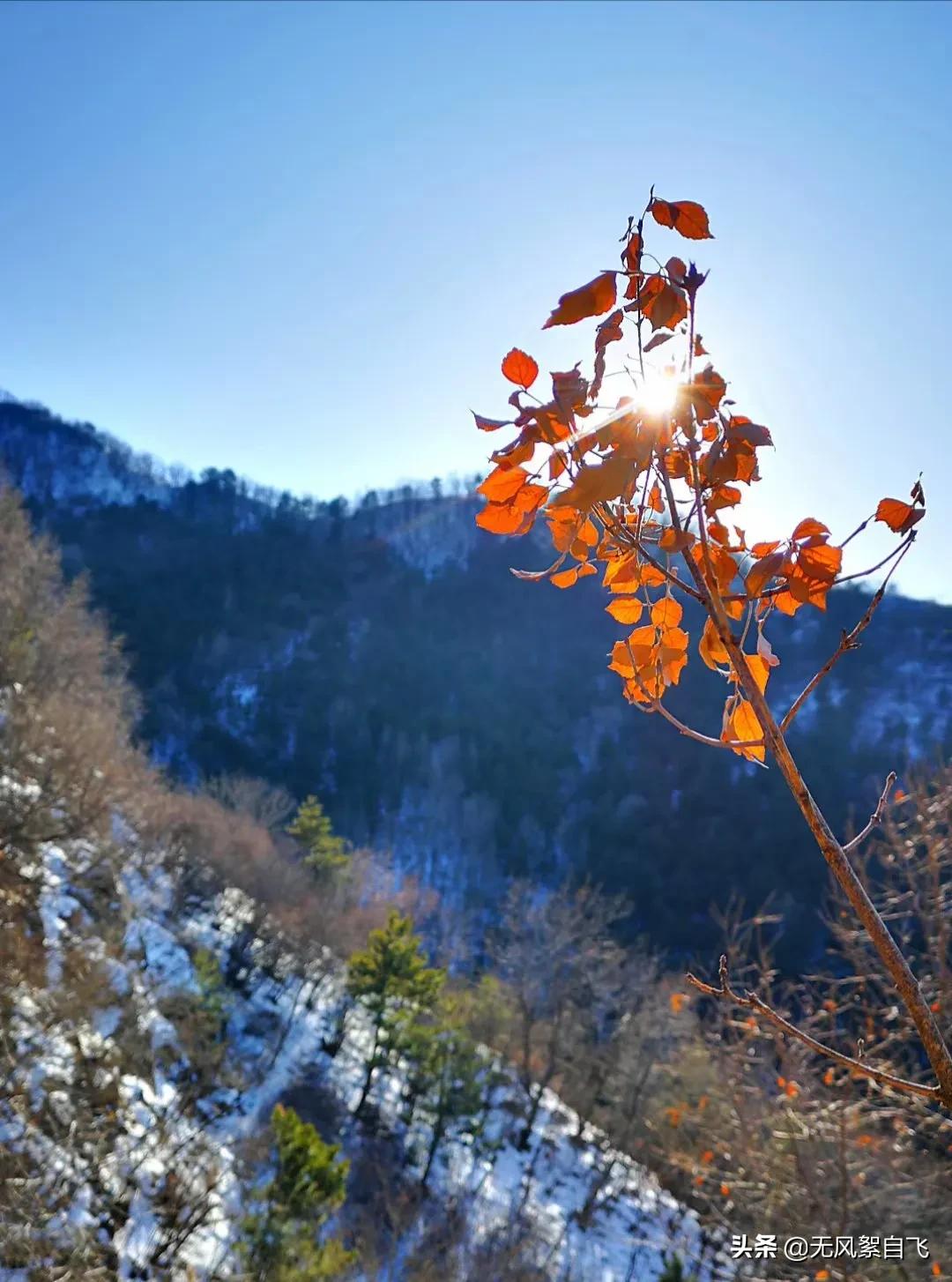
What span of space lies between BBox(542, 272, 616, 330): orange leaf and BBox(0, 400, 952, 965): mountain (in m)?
35.3

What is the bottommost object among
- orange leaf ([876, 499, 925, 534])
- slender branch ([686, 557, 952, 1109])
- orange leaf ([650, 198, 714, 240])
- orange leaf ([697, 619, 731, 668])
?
slender branch ([686, 557, 952, 1109])

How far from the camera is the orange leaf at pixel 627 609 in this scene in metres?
0.76

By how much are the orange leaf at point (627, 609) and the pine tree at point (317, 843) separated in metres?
17.2

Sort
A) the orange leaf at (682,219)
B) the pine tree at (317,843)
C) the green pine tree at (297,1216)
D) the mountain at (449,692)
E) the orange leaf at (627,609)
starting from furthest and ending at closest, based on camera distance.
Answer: the mountain at (449,692) < the pine tree at (317,843) < the green pine tree at (297,1216) < the orange leaf at (627,609) < the orange leaf at (682,219)

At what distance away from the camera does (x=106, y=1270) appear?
205 inches

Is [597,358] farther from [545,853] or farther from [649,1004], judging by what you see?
[545,853]

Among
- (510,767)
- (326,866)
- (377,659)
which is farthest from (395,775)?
(326,866)

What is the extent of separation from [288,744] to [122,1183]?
142 feet

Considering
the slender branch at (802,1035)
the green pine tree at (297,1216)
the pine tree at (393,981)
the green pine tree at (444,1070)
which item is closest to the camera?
the slender branch at (802,1035)

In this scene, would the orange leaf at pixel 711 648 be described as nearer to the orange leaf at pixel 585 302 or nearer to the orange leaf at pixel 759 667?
the orange leaf at pixel 759 667

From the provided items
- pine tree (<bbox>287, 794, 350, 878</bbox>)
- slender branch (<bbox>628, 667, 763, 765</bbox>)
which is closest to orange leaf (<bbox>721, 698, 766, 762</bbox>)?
slender branch (<bbox>628, 667, 763, 765</bbox>)

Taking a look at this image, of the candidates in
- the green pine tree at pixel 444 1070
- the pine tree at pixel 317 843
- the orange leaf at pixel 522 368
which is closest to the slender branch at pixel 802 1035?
the orange leaf at pixel 522 368

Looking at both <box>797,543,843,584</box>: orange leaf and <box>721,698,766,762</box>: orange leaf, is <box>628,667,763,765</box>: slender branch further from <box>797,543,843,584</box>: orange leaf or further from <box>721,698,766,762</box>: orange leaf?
<box>797,543,843,584</box>: orange leaf

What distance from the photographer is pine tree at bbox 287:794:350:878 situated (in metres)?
16.9
